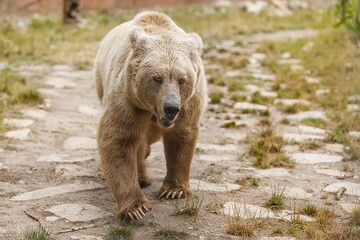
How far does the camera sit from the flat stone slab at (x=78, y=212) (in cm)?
441

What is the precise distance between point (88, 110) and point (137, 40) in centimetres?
→ 350

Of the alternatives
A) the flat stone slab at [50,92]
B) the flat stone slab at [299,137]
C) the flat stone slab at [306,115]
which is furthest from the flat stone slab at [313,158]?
the flat stone slab at [50,92]

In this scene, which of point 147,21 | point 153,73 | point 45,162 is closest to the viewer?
point 153,73

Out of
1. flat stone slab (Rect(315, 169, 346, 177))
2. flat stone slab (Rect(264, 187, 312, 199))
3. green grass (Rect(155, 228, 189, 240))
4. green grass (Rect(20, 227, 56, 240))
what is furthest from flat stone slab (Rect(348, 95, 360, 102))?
green grass (Rect(20, 227, 56, 240))

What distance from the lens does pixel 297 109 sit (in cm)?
788

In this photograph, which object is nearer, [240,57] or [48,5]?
[240,57]

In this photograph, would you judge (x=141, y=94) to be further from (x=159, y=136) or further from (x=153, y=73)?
(x=159, y=136)

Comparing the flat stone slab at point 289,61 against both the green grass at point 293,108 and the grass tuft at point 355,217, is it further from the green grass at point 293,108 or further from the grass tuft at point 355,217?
the grass tuft at point 355,217

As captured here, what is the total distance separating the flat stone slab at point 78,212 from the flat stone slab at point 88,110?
3.14m

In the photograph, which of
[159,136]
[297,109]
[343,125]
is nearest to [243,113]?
[297,109]

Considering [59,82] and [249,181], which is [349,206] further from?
[59,82]

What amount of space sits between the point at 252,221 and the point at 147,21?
2.00m

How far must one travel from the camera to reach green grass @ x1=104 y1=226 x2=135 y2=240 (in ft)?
13.2

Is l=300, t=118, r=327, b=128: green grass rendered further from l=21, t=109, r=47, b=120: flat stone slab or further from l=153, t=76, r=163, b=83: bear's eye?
l=153, t=76, r=163, b=83: bear's eye
